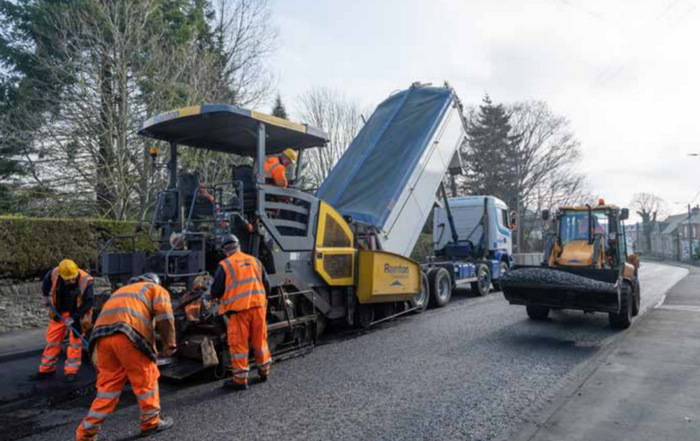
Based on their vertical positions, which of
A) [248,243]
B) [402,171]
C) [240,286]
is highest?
[402,171]

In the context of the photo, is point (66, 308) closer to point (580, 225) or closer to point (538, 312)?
point (538, 312)

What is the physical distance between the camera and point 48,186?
11836mm

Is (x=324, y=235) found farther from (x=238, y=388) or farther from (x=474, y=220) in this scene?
(x=474, y=220)

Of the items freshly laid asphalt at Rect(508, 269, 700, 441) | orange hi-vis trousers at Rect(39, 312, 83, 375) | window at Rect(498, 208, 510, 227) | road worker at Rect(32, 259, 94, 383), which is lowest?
freshly laid asphalt at Rect(508, 269, 700, 441)

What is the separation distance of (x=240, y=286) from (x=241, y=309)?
233 mm

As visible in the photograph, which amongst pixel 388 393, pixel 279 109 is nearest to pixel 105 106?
pixel 388 393

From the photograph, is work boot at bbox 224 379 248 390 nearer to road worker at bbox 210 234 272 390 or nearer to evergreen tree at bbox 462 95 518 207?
road worker at bbox 210 234 272 390

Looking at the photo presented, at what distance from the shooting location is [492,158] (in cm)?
3350

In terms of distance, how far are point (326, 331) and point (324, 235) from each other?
6.21ft

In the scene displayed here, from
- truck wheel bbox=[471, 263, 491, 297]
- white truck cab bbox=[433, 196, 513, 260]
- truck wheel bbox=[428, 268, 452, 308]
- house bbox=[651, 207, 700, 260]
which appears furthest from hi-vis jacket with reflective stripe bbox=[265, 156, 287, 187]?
house bbox=[651, 207, 700, 260]

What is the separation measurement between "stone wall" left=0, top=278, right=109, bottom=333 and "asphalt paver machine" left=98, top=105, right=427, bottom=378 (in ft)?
11.6

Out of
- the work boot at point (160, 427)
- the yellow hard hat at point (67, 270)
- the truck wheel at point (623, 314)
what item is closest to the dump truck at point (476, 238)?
the truck wheel at point (623, 314)

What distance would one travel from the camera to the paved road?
386 centimetres

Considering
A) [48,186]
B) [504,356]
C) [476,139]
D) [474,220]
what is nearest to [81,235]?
[48,186]
